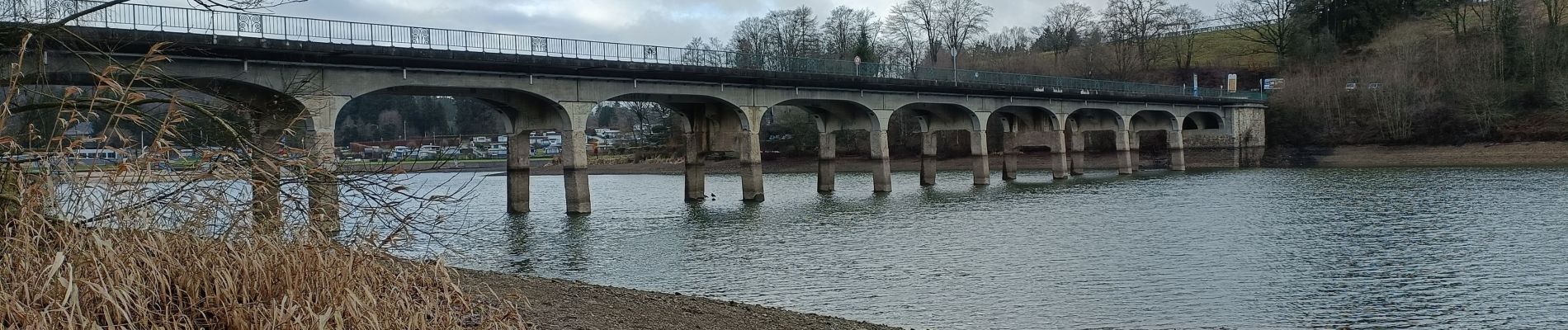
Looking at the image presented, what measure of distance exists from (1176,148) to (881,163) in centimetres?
3296

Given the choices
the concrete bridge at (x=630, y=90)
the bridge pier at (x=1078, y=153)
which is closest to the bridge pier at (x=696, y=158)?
the concrete bridge at (x=630, y=90)

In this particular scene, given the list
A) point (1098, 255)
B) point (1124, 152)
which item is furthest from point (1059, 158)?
point (1098, 255)

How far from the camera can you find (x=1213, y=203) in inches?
1523

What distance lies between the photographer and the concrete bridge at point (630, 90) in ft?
87.8

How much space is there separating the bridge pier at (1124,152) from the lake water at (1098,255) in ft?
76.4

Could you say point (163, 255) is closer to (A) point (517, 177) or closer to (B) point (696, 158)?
(A) point (517, 177)

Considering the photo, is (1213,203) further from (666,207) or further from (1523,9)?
(1523,9)

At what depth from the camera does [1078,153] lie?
71000 mm

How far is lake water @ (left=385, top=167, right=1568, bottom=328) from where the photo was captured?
16062mm

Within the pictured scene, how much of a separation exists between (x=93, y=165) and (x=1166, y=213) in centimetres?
3078

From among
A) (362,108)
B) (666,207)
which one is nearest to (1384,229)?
(666,207)

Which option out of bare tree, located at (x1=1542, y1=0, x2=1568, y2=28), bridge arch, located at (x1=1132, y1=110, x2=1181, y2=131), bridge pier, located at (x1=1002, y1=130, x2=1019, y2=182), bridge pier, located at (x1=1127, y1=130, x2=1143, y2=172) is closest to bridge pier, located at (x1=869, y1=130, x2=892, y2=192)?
bridge pier, located at (x1=1002, y1=130, x2=1019, y2=182)

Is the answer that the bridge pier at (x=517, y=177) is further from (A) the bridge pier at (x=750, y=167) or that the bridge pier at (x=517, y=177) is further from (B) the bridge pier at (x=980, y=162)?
(B) the bridge pier at (x=980, y=162)

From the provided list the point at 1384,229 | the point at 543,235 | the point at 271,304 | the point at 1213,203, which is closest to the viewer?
the point at 271,304
